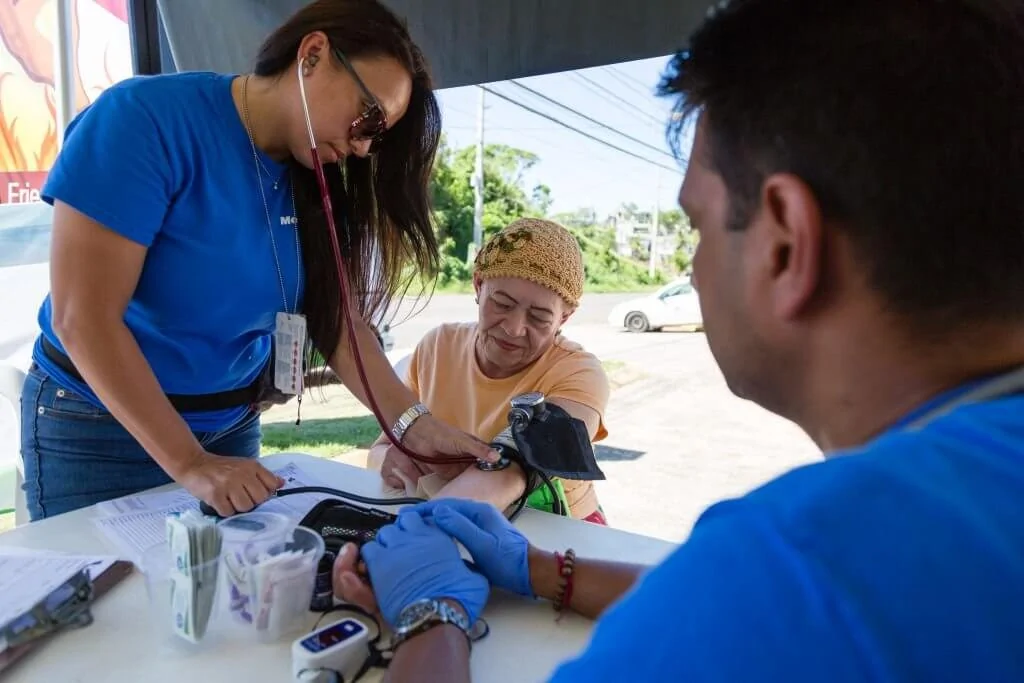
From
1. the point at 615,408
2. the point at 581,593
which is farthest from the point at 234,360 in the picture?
the point at 615,408

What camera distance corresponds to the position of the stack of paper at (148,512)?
1.16m

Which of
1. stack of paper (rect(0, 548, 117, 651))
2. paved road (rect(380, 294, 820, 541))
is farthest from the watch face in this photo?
paved road (rect(380, 294, 820, 541))

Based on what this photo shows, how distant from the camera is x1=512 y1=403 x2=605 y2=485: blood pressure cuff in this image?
4.41 feet

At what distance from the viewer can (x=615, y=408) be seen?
623 cm

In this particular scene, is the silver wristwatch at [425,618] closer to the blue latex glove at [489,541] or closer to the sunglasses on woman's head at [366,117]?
the blue latex glove at [489,541]

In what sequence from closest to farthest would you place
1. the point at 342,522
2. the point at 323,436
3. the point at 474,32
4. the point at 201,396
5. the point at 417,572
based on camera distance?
the point at 417,572 → the point at 342,522 → the point at 201,396 → the point at 474,32 → the point at 323,436

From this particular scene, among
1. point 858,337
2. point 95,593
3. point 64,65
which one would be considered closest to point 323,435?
point 64,65

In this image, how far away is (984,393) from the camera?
46 cm

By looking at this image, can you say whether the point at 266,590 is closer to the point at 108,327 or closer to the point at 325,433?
the point at 108,327

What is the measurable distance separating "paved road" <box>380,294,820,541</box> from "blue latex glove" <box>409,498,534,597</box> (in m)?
1.37

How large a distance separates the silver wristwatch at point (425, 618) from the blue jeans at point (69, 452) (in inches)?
30.2

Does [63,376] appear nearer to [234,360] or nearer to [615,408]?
[234,360]

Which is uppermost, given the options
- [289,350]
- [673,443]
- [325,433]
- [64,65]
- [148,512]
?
[64,65]

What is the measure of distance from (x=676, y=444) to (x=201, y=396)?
4160mm
